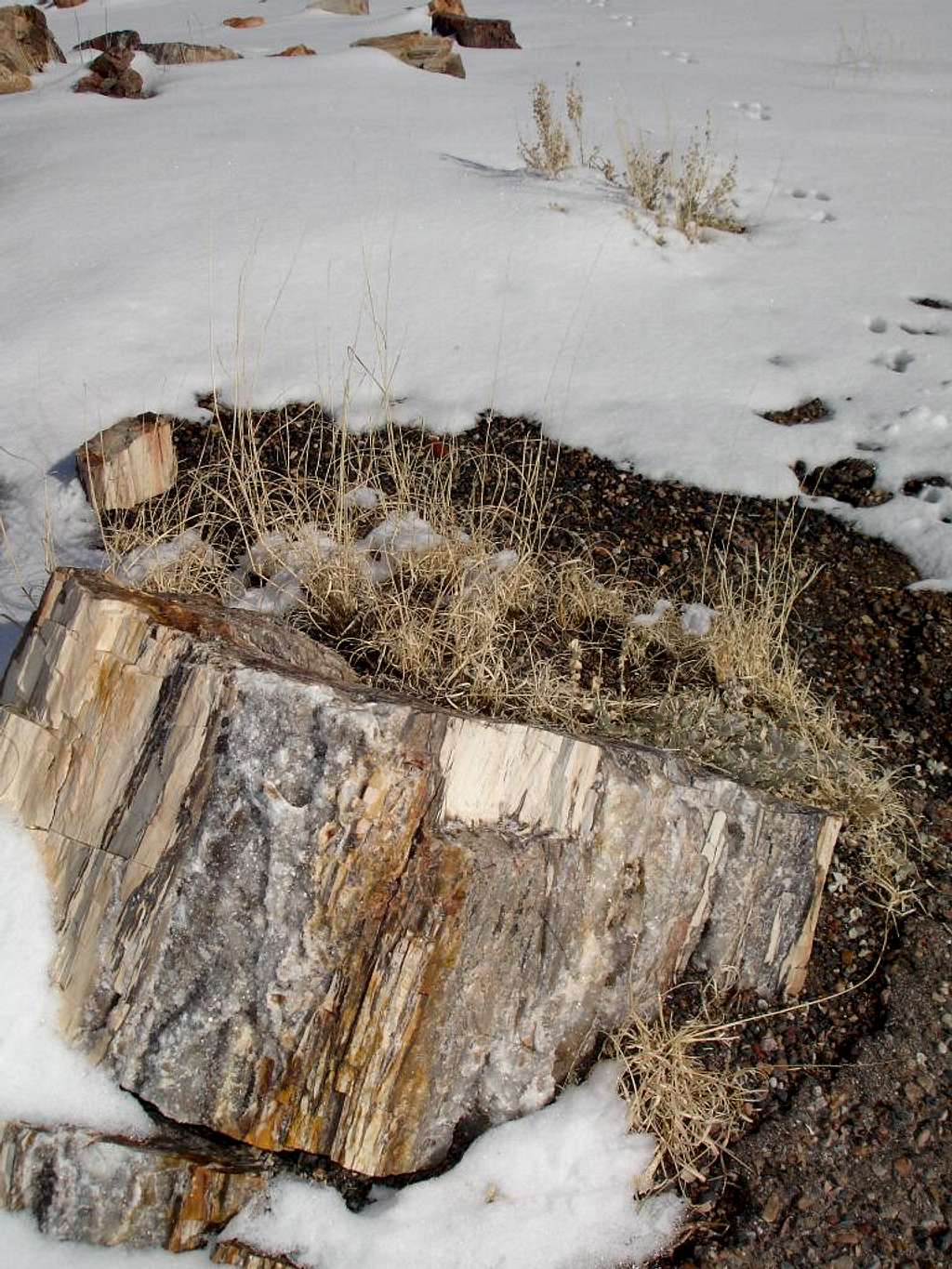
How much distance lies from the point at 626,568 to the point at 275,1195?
6.39 feet

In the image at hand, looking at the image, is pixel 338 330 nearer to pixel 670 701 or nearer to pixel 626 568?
pixel 626 568

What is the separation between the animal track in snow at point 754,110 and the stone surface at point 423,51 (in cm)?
179

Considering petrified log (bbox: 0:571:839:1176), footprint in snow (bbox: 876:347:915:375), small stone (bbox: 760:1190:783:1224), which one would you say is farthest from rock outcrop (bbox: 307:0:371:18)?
small stone (bbox: 760:1190:783:1224)

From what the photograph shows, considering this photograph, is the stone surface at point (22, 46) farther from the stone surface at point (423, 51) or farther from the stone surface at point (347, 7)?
the stone surface at point (347, 7)

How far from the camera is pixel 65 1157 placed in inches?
70.0

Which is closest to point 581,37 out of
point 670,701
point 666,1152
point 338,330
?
point 338,330

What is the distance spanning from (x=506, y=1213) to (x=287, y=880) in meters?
0.71

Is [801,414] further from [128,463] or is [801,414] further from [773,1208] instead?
[773,1208]

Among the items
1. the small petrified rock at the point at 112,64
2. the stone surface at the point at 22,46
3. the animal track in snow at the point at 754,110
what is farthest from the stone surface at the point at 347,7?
the animal track in snow at the point at 754,110

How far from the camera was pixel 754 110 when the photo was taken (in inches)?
255

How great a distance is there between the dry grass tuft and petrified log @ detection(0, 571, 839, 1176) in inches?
6.5

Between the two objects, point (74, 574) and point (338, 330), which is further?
point (338, 330)

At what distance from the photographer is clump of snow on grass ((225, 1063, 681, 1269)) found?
185 cm

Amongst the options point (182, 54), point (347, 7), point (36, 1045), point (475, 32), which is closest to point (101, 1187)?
point (36, 1045)
